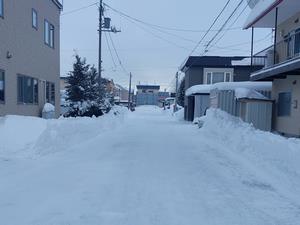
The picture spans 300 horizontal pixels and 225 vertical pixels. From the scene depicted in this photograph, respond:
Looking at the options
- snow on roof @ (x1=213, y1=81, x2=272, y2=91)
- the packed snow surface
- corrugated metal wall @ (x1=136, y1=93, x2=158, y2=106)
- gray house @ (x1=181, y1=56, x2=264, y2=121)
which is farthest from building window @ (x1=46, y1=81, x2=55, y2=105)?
corrugated metal wall @ (x1=136, y1=93, x2=158, y2=106)

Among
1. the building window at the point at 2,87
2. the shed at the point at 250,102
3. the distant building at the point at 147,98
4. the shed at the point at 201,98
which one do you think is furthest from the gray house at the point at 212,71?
the distant building at the point at 147,98

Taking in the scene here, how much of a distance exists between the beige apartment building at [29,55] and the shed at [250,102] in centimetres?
1017

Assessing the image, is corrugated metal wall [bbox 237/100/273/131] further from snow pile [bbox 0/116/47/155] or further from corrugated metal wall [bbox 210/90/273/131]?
snow pile [bbox 0/116/47/155]

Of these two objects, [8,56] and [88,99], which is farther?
[88,99]

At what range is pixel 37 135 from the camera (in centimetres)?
1297

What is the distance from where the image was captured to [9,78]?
15.7m

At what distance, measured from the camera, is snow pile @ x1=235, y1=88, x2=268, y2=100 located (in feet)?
58.9

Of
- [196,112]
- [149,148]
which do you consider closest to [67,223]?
[149,148]

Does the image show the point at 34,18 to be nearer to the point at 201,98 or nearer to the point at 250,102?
the point at 250,102

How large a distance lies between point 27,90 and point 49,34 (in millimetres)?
5214

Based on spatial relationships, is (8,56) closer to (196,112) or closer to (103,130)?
(103,130)

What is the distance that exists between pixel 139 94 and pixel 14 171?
114m

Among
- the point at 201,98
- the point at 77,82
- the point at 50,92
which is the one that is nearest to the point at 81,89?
the point at 77,82

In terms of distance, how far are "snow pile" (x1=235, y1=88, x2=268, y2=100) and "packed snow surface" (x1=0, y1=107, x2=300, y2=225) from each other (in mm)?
4035
